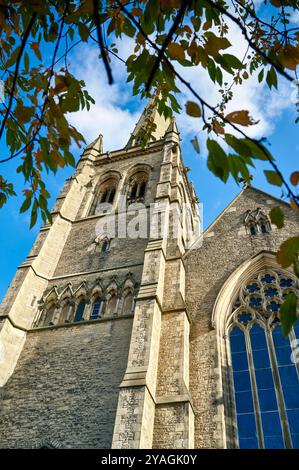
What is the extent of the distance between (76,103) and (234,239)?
37.6 feet

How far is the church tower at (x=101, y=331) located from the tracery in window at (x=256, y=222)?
2.65 meters

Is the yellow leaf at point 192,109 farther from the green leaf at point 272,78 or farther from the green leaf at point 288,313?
the green leaf at point 288,313

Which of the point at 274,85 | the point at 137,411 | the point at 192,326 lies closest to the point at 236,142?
the point at 274,85

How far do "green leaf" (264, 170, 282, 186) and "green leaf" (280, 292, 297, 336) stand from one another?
513 millimetres

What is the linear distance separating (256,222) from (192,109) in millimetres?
12346

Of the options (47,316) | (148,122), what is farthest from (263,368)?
(148,122)

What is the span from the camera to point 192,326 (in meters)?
11.1

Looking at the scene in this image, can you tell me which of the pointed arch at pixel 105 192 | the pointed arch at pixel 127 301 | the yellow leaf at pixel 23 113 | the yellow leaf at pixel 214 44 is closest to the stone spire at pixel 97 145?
the pointed arch at pixel 105 192

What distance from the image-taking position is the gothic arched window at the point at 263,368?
8625 mm

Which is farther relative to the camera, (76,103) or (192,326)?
(192,326)

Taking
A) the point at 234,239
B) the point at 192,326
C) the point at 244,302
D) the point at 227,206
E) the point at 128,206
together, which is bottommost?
the point at 192,326

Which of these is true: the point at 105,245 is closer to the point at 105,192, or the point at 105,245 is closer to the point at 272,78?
the point at 105,192

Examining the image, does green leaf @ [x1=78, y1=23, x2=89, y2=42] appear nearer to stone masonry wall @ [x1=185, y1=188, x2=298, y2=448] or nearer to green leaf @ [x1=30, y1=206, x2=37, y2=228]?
green leaf @ [x1=30, y1=206, x2=37, y2=228]

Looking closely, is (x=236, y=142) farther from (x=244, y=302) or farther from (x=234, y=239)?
(x=234, y=239)
